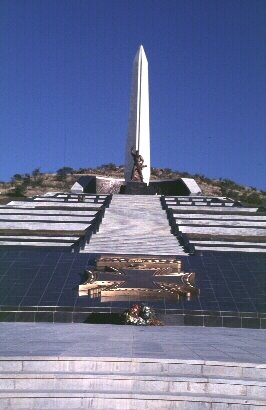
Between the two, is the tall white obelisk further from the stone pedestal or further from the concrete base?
the stone pedestal

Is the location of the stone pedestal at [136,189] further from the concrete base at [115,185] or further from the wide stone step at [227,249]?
the wide stone step at [227,249]

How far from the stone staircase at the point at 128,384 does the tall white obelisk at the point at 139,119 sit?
109 ft

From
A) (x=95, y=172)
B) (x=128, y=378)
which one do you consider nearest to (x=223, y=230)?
(x=128, y=378)

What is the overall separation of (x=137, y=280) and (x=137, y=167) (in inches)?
957

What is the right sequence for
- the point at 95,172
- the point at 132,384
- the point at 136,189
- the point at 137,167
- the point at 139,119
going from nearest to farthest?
the point at 132,384, the point at 136,189, the point at 137,167, the point at 139,119, the point at 95,172

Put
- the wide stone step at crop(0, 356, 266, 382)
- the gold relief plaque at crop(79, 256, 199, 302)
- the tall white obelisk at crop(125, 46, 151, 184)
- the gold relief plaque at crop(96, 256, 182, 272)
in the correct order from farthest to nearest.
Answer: the tall white obelisk at crop(125, 46, 151, 184) → the gold relief plaque at crop(96, 256, 182, 272) → the gold relief plaque at crop(79, 256, 199, 302) → the wide stone step at crop(0, 356, 266, 382)

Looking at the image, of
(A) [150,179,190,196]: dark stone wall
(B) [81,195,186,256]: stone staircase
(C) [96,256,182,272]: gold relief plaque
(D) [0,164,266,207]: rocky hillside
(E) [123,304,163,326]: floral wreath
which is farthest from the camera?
(D) [0,164,266,207]: rocky hillside

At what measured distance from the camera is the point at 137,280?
1116cm

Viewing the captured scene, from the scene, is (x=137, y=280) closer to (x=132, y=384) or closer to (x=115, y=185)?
(x=132, y=384)

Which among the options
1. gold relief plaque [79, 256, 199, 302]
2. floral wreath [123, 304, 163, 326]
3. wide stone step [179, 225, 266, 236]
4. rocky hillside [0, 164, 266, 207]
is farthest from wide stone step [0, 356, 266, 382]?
rocky hillside [0, 164, 266, 207]

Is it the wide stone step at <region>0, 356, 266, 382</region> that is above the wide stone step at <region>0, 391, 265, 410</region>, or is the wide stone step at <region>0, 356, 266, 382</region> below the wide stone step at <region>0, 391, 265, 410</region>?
above

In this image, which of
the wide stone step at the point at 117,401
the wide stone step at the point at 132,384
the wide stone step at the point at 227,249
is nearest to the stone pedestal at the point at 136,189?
the wide stone step at the point at 227,249

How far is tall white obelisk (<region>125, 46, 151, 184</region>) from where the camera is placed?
3875 cm

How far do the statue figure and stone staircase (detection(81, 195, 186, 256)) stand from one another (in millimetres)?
9677
